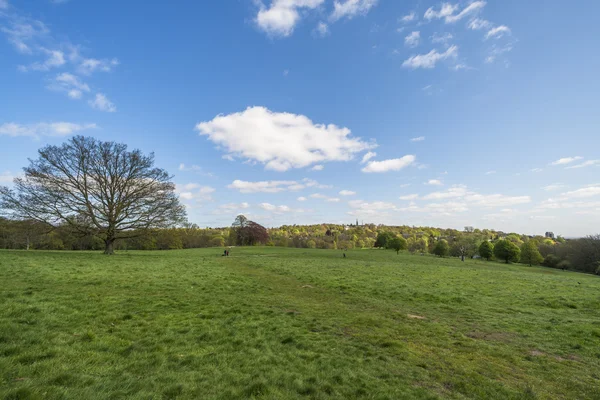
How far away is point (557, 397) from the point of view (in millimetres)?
5875

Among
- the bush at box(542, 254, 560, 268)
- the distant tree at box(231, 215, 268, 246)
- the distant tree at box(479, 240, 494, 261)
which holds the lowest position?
the bush at box(542, 254, 560, 268)

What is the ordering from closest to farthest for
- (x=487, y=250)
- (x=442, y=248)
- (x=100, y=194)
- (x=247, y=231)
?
(x=100, y=194) → (x=442, y=248) → (x=487, y=250) → (x=247, y=231)

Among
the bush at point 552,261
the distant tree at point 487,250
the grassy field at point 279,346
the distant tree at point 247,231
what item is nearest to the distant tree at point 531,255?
the bush at point 552,261

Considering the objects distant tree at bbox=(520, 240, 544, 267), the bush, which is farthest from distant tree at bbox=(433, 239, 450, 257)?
the bush

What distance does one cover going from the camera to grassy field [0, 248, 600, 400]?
217 inches

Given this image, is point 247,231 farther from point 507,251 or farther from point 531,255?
point 531,255

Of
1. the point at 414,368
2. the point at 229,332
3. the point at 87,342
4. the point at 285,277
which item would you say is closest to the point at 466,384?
the point at 414,368

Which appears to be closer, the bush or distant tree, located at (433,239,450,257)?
the bush

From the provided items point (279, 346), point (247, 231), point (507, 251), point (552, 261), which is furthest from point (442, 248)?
point (279, 346)

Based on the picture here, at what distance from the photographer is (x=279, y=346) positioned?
804 centimetres

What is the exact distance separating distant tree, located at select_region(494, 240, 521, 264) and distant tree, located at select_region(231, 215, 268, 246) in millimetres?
74059

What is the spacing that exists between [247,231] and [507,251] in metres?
79.6

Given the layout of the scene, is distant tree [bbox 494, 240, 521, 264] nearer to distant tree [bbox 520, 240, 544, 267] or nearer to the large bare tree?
distant tree [bbox 520, 240, 544, 267]

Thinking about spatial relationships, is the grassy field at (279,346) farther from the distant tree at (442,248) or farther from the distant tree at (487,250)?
the distant tree at (487,250)
